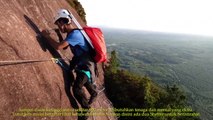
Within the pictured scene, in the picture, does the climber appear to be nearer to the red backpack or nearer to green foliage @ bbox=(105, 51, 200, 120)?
the red backpack

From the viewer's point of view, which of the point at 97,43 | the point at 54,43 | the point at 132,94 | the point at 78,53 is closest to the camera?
the point at 54,43

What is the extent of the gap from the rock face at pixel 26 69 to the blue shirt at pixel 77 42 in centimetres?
102

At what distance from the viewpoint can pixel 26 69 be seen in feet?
26.8

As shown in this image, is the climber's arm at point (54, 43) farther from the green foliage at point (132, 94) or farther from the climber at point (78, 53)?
the green foliage at point (132, 94)

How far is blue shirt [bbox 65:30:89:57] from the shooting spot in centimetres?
941

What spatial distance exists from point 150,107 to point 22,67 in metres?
30.7

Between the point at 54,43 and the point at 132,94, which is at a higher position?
the point at 54,43

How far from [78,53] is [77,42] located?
0.66 m

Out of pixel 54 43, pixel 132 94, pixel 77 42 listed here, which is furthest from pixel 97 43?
pixel 132 94

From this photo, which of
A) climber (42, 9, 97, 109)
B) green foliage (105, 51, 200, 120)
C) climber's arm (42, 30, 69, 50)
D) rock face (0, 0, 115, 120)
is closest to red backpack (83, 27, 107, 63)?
climber (42, 9, 97, 109)

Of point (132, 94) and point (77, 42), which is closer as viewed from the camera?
point (77, 42)

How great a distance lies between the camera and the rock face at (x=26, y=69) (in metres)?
7.23

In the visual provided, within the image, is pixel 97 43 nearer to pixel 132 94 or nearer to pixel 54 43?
pixel 54 43

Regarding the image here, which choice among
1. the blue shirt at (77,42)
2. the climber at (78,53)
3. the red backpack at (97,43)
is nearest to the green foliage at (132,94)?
the climber at (78,53)
